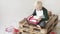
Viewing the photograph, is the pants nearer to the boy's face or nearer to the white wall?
the boy's face

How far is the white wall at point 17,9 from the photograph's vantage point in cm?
184

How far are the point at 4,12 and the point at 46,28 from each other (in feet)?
2.52

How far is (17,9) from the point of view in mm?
1974

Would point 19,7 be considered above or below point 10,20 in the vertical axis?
above

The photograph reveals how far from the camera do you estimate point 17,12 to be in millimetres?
1944

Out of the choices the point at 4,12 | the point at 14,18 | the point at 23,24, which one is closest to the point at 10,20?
the point at 14,18

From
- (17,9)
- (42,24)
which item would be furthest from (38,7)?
(17,9)

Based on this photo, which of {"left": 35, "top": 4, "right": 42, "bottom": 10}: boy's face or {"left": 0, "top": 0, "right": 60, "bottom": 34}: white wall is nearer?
{"left": 35, "top": 4, "right": 42, "bottom": 10}: boy's face

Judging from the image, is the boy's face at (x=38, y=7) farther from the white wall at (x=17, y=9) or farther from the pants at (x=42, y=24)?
the white wall at (x=17, y=9)

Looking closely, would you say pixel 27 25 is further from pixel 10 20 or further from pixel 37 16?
pixel 10 20

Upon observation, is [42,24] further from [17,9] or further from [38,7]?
[17,9]

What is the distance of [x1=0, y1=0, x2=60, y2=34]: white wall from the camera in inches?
72.4

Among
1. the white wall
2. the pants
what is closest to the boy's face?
the pants

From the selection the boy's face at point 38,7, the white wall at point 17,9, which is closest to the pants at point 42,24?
the boy's face at point 38,7
